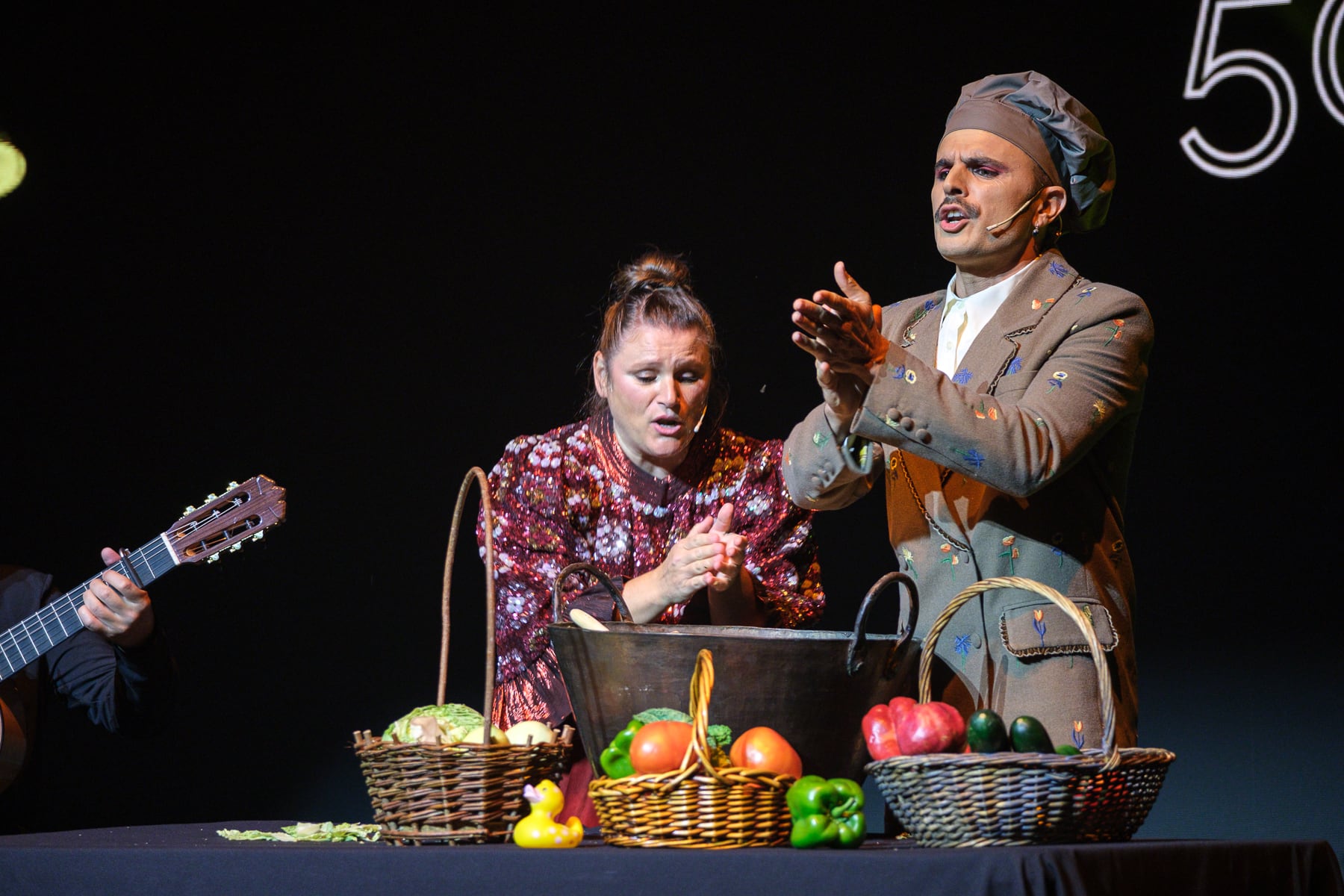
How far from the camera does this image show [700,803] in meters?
1.21

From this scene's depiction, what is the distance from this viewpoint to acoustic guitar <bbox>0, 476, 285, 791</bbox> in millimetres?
2541

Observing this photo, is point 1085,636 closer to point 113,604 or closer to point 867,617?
point 867,617

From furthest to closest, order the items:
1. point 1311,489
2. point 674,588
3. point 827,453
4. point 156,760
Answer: point 156,760 < point 1311,489 < point 674,588 < point 827,453

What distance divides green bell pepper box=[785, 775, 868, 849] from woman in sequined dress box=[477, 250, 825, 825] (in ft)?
2.92

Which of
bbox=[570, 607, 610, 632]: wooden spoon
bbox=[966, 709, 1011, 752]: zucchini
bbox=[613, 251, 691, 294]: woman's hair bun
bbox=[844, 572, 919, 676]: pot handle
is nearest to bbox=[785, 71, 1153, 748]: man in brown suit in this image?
bbox=[844, 572, 919, 676]: pot handle

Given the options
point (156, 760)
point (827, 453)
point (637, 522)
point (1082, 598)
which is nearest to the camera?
point (1082, 598)

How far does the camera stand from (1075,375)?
1.60m

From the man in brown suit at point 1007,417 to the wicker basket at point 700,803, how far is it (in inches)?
17.0

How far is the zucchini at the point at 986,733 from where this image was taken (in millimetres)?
1232

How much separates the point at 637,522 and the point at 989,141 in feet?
2.89

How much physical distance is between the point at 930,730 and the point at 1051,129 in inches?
35.1

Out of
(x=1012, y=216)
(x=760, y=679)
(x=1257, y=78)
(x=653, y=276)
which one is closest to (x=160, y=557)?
(x=653, y=276)

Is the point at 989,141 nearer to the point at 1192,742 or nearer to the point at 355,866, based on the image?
the point at 355,866

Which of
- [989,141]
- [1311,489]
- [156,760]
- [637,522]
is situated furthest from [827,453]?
[156,760]
